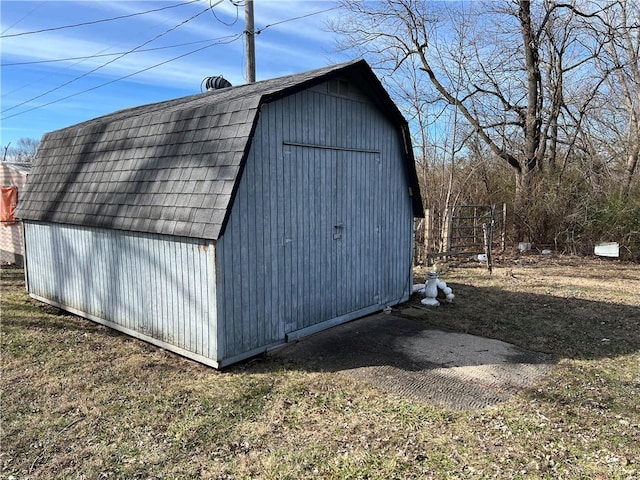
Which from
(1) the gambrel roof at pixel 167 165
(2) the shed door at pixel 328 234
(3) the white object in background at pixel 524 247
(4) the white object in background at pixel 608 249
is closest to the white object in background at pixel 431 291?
(2) the shed door at pixel 328 234

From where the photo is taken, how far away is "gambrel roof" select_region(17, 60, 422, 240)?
4.21 metres

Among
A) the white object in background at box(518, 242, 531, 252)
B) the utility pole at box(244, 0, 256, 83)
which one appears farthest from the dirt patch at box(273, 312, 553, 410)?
the white object in background at box(518, 242, 531, 252)

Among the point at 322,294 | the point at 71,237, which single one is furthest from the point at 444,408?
the point at 71,237

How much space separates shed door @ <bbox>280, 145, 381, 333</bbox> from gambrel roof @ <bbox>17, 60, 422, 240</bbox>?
0.75 meters

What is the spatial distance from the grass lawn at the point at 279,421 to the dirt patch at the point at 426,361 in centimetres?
17

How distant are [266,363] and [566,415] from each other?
2.68m

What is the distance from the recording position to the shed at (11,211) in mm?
10156

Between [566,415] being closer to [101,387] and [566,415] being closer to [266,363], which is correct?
[266,363]

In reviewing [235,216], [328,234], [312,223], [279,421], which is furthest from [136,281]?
[279,421]

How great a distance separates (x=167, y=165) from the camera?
4.77 metres

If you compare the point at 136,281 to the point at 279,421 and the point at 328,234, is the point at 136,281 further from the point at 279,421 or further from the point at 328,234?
the point at 279,421

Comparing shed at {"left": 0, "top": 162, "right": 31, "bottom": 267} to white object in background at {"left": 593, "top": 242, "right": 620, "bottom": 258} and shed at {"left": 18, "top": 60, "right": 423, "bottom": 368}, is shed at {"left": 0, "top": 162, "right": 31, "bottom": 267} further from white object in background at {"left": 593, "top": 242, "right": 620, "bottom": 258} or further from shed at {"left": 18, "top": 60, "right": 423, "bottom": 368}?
white object in background at {"left": 593, "top": 242, "right": 620, "bottom": 258}

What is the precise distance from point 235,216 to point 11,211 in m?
8.71

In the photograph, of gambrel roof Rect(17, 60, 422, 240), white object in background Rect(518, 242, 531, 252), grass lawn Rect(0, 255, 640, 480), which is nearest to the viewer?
grass lawn Rect(0, 255, 640, 480)
